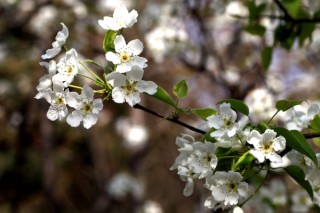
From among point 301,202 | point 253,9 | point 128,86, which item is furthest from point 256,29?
point 128,86

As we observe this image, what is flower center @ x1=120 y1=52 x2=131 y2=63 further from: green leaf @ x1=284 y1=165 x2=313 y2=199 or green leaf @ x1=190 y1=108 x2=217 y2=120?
green leaf @ x1=284 y1=165 x2=313 y2=199

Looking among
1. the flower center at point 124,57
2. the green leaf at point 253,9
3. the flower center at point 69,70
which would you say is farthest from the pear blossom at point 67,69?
the green leaf at point 253,9

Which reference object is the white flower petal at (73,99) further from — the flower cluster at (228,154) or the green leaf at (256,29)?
the green leaf at (256,29)

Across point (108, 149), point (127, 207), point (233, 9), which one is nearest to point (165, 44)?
point (233, 9)

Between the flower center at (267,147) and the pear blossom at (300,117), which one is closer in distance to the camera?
the flower center at (267,147)

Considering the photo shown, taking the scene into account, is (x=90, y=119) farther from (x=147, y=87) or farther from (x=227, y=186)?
(x=227, y=186)
